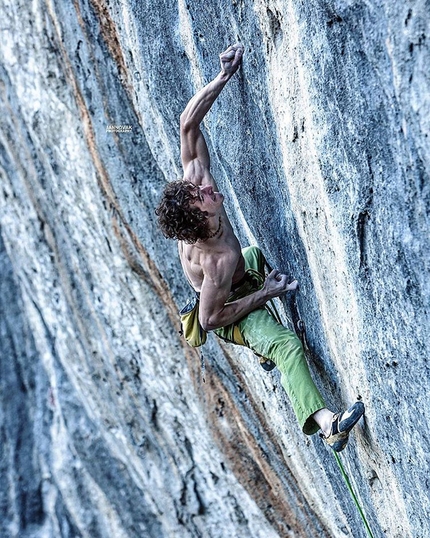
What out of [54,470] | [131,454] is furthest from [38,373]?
[131,454]

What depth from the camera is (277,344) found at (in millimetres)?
3396

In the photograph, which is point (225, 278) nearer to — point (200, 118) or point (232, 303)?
point (232, 303)

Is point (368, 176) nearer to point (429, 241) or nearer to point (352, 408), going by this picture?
point (429, 241)

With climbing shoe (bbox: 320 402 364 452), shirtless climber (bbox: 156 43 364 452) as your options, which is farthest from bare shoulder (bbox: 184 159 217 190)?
climbing shoe (bbox: 320 402 364 452)

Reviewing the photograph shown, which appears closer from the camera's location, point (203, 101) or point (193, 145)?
point (203, 101)

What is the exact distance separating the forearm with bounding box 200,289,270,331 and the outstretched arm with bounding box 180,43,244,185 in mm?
590

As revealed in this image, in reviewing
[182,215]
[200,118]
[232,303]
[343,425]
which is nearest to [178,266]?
[232,303]

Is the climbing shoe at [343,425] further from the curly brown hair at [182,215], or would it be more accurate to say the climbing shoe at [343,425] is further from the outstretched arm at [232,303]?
the curly brown hair at [182,215]

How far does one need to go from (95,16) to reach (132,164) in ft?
3.54

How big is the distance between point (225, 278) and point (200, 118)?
774 millimetres

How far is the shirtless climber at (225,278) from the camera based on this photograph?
3117 millimetres

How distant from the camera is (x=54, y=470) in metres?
7.91

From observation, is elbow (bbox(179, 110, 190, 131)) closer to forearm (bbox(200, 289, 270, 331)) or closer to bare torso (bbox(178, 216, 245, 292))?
bare torso (bbox(178, 216, 245, 292))

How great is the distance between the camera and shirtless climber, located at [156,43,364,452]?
3.12 m
